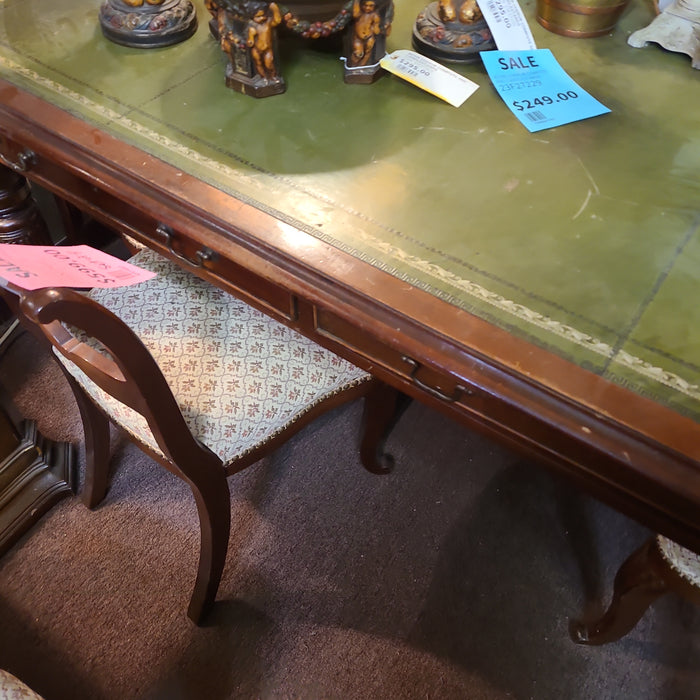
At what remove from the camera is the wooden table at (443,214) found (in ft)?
2.03

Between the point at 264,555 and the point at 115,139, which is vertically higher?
the point at 115,139

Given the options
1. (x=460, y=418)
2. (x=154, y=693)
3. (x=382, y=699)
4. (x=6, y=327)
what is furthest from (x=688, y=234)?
(x=6, y=327)

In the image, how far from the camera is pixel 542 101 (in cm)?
89

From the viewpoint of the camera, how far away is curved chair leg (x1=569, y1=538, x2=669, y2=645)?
89 cm

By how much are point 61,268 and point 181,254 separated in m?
0.30

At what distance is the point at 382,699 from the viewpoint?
110 centimetres

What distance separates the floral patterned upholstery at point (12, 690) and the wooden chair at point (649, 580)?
30.9 inches

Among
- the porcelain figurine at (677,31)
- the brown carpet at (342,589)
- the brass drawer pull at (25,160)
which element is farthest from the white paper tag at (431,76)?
the brown carpet at (342,589)

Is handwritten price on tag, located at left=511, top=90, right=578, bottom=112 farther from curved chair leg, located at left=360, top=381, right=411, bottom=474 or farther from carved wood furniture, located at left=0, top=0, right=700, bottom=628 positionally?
curved chair leg, located at left=360, top=381, right=411, bottom=474

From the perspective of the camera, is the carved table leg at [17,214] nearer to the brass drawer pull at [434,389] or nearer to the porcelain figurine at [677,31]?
the brass drawer pull at [434,389]

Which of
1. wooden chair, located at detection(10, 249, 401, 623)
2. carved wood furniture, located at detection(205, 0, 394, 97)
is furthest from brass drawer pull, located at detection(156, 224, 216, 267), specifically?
carved wood furniture, located at detection(205, 0, 394, 97)

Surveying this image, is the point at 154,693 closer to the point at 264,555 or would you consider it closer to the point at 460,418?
the point at 264,555

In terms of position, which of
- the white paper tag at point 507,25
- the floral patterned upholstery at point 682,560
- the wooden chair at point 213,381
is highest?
the white paper tag at point 507,25

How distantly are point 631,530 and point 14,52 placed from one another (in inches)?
56.7
